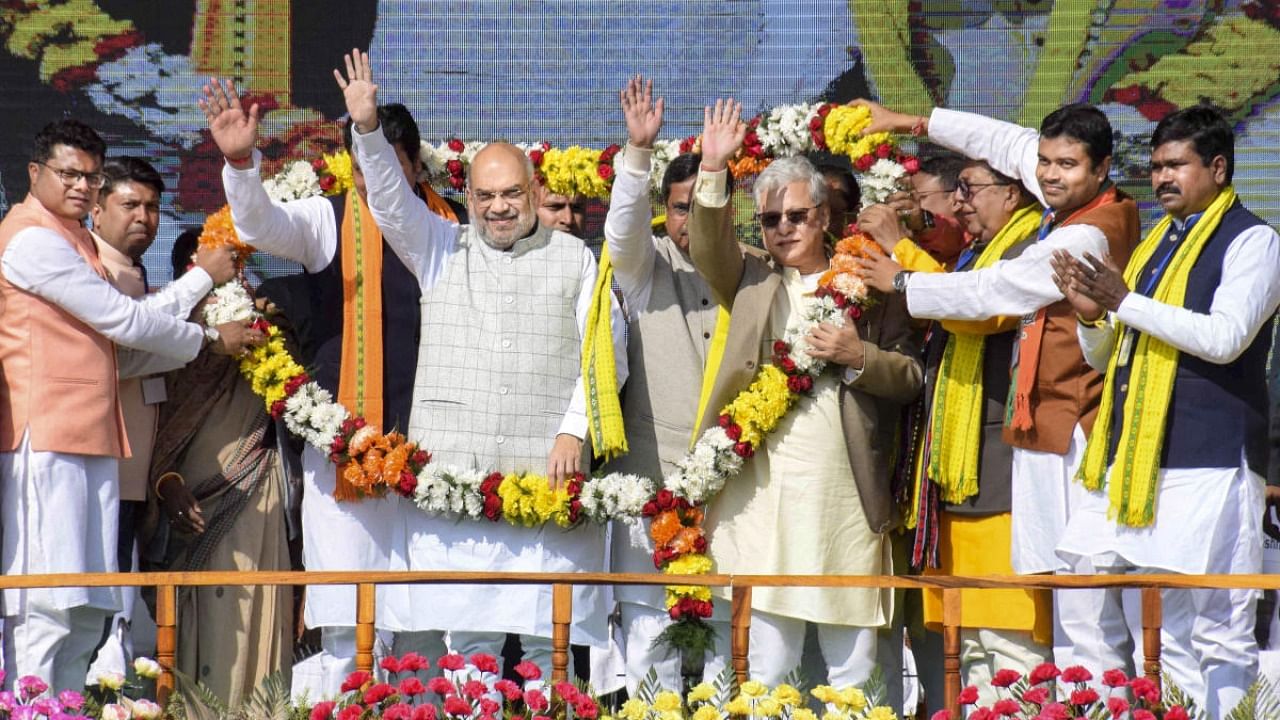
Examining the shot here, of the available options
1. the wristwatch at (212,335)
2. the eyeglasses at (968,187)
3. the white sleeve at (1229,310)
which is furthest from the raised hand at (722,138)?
the wristwatch at (212,335)

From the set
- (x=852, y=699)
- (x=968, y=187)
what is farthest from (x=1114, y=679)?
(x=968, y=187)

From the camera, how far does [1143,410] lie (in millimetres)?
5441

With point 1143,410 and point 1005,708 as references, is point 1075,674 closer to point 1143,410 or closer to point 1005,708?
point 1005,708

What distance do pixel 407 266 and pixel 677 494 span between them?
1105 millimetres

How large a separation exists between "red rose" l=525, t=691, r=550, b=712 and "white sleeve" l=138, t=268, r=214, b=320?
6.44 feet

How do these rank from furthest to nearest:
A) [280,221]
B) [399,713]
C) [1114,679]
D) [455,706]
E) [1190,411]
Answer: [280,221]
[1190,411]
[1114,679]
[455,706]
[399,713]

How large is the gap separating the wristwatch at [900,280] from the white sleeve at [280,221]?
5.77 feet

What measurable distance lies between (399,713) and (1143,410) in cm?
222

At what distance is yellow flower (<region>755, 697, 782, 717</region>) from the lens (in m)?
4.80

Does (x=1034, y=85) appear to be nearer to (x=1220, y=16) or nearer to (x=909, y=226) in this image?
(x=1220, y=16)

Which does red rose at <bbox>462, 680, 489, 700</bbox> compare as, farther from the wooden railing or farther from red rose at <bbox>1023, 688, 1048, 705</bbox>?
red rose at <bbox>1023, 688, 1048, 705</bbox>

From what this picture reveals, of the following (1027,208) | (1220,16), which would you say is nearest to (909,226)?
(1027,208)

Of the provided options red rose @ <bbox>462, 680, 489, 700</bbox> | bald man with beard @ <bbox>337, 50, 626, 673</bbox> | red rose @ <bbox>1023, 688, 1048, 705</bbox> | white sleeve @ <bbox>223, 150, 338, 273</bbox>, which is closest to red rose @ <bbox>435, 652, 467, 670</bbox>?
red rose @ <bbox>462, 680, 489, 700</bbox>

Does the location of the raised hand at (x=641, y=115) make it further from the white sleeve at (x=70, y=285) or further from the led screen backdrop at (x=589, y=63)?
the led screen backdrop at (x=589, y=63)
